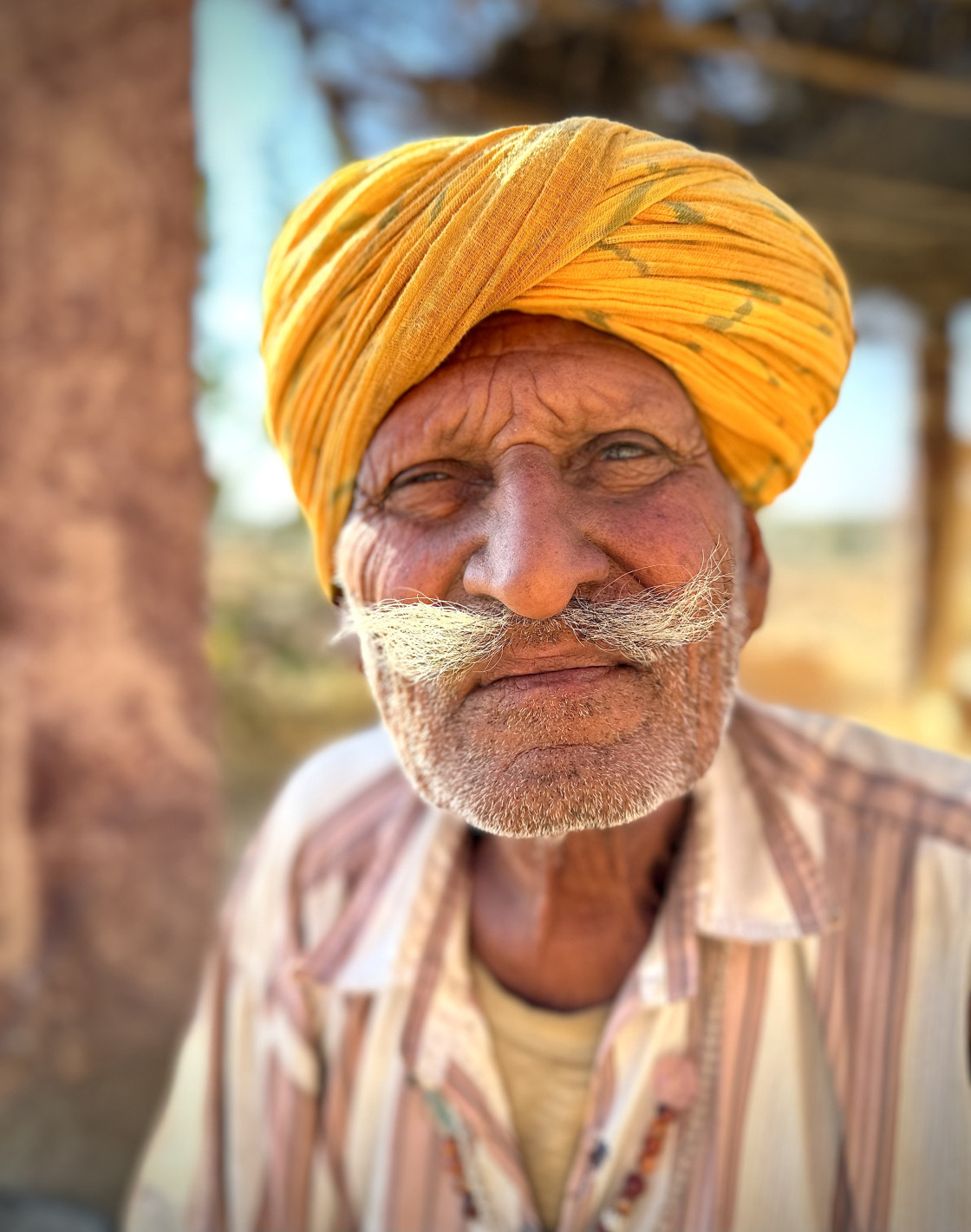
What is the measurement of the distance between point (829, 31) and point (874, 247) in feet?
6.62

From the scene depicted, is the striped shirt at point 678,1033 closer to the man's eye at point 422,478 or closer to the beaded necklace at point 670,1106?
the beaded necklace at point 670,1106

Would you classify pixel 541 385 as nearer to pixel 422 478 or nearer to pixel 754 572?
pixel 422 478

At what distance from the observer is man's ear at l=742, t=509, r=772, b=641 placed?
150 centimetres

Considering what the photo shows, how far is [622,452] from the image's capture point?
1302mm

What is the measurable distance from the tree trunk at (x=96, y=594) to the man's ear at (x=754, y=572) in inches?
70.6

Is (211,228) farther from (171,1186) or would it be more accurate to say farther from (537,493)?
(171,1186)

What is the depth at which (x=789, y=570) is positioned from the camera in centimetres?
1274

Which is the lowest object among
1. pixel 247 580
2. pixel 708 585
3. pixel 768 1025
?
pixel 768 1025

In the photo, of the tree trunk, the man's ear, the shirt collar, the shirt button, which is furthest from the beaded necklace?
the tree trunk

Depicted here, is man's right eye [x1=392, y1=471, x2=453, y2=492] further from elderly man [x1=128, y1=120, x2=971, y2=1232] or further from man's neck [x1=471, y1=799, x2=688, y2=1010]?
man's neck [x1=471, y1=799, x2=688, y2=1010]

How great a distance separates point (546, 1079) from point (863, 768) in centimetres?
82

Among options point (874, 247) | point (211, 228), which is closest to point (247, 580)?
point (211, 228)

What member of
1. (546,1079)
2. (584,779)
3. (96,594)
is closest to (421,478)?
(584,779)

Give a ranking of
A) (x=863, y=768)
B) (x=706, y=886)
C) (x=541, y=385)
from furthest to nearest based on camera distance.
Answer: (x=863, y=768) → (x=706, y=886) → (x=541, y=385)
